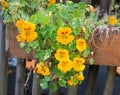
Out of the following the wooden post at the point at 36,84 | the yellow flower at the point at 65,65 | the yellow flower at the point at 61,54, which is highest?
the yellow flower at the point at 61,54

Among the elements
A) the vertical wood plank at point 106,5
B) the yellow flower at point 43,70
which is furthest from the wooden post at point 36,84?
the vertical wood plank at point 106,5

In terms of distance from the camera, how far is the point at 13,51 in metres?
1.42

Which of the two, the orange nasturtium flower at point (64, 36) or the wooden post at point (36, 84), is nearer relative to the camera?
the orange nasturtium flower at point (64, 36)

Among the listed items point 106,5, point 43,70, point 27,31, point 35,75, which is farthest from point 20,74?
point 106,5

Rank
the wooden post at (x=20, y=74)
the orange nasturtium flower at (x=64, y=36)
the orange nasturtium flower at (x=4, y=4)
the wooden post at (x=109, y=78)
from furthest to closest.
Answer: the wooden post at (x=20, y=74) < the wooden post at (x=109, y=78) < the orange nasturtium flower at (x=4, y=4) < the orange nasturtium flower at (x=64, y=36)

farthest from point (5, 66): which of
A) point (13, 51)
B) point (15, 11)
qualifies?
point (15, 11)

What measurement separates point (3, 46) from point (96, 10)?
543 mm

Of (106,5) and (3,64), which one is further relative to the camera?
(3,64)

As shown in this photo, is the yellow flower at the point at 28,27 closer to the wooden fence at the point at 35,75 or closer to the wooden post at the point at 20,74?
the wooden fence at the point at 35,75

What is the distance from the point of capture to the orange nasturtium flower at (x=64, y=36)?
3.98ft

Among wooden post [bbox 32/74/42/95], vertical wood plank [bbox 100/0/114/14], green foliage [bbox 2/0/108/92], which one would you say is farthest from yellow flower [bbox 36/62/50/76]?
vertical wood plank [bbox 100/0/114/14]

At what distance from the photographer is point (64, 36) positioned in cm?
122

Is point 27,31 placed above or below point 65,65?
above

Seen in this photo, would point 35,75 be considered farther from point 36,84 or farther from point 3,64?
point 3,64
